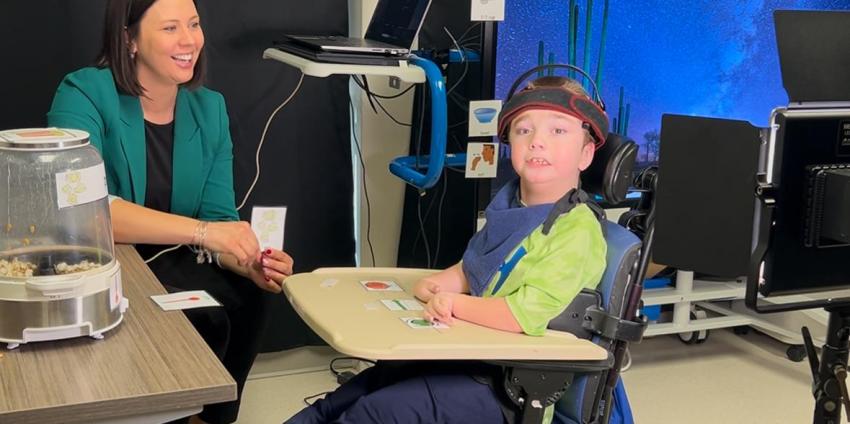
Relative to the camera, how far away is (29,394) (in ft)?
3.92

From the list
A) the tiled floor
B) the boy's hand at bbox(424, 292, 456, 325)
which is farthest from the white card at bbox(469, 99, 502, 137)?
the tiled floor

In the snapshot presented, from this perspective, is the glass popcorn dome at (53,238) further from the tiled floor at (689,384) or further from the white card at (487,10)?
the tiled floor at (689,384)

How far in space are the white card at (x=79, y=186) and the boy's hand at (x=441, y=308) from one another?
0.64m

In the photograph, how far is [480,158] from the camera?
2.59 metres

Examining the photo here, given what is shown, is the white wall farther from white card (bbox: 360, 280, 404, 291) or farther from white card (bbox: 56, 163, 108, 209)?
white card (bbox: 56, 163, 108, 209)

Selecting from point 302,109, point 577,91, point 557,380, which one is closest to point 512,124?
point 577,91

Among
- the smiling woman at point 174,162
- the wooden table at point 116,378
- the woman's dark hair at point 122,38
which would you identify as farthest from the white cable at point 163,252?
the wooden table at point 116,378

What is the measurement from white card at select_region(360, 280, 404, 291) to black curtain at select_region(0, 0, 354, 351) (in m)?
1.14

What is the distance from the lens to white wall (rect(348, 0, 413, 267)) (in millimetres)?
2979

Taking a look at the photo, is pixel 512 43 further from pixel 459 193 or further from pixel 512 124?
pixel 512 124

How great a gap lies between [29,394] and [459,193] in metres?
1.75

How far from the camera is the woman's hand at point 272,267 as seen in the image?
7.07ft

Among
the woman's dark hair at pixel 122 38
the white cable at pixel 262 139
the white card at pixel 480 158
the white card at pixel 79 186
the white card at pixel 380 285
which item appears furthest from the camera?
the white cable at pixel 262 139

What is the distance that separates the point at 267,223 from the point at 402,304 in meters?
0.55
